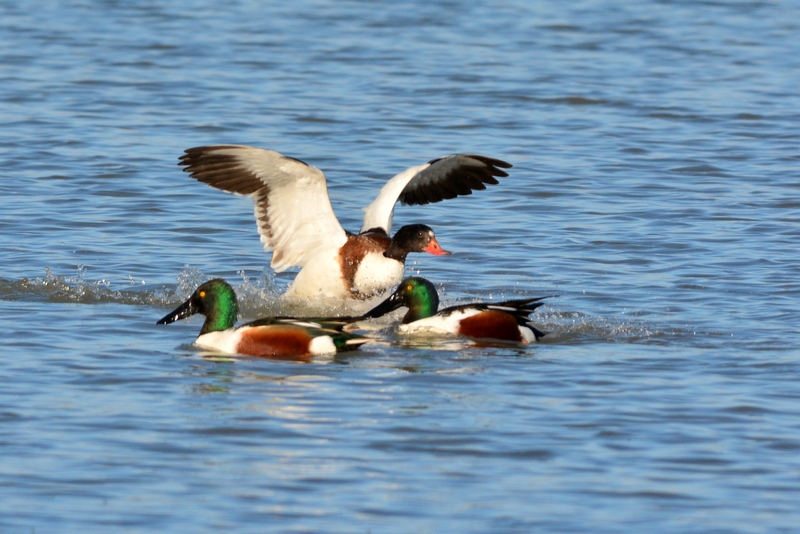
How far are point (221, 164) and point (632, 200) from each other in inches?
203

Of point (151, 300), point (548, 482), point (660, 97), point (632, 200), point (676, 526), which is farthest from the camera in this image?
point (660, 97)

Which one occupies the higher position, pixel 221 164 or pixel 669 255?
pixel 221 164

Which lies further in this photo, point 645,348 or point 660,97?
point 660,97

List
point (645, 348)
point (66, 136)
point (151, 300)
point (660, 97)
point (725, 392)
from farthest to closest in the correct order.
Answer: point (660, 97)
point (66, 136)
point (151, 300)
point (645, 348)
point (725, 392)

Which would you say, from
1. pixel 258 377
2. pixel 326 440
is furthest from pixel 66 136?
pixel 326 440

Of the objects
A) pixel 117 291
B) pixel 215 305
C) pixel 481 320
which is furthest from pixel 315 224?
pixel 481 320

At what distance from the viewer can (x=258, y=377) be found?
7.65 m

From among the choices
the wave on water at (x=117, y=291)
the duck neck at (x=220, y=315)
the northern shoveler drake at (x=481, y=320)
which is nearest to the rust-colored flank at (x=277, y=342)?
the duck neck at (x=220, y=315)

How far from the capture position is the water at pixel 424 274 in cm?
590

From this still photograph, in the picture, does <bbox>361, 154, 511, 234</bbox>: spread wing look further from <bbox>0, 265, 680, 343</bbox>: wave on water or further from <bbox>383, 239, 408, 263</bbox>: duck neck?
<bbox>0, 265, 680, 343</bbox>: wave on water

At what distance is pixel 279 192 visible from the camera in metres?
9.96

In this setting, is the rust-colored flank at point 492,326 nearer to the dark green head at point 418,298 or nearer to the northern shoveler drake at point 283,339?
the dark green head at point 418,298

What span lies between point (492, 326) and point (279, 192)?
210cm

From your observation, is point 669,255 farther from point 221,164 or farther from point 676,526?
point 676,526
